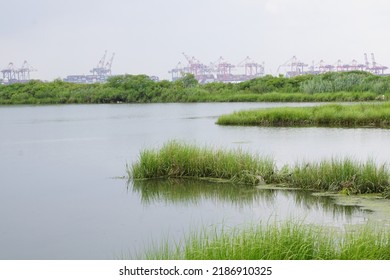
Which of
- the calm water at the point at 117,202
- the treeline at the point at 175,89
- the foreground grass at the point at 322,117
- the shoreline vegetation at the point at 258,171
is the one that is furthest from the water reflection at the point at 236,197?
the treeline at the point at 175,89

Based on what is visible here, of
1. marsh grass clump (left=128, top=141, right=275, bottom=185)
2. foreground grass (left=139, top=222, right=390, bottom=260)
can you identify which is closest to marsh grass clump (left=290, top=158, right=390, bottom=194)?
marsh grass clump (left=128, top=141, right=275, bottom=185)

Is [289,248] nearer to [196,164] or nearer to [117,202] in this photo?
[117,202]

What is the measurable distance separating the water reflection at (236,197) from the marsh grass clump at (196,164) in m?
0.22

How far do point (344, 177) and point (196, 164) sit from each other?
8.14 feet

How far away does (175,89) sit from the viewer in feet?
152

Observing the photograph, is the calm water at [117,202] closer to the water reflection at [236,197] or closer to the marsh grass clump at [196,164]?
the water reflection at [236,197]

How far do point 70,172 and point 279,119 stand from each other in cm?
923

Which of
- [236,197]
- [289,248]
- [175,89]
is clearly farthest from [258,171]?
[175,89]

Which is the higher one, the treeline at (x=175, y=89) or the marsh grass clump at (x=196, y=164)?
the treeline at (x=175, y=89)

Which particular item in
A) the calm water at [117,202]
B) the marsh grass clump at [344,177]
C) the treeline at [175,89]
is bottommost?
the calm water at [117,202]

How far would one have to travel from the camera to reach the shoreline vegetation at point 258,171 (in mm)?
7832

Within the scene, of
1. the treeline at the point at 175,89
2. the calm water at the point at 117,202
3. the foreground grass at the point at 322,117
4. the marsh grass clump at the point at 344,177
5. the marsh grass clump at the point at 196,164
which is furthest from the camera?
the treeline at the point at 175,89

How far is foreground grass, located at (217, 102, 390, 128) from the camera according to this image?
17953 mm
